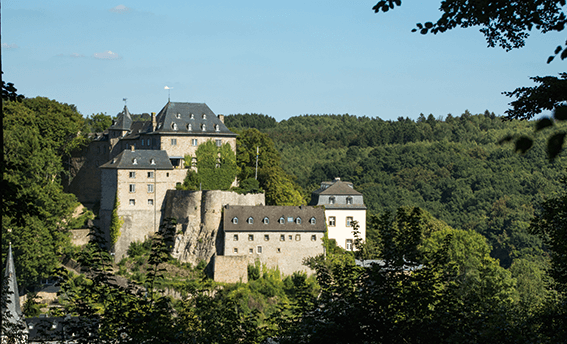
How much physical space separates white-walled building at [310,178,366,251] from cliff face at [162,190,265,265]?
8565 mm

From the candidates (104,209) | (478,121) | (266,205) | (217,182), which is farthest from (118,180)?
(478,121)

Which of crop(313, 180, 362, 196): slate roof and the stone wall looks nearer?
the stone wall

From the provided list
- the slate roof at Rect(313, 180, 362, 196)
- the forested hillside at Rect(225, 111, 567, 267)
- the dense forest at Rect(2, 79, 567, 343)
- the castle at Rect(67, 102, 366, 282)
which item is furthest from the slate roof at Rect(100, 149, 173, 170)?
the forested hillside at Rect(225, 111, 567, 267)

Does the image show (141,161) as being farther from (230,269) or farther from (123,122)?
(230,269)

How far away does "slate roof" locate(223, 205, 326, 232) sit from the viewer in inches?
1820

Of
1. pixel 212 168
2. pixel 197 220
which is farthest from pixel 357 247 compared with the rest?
pixel 212 168

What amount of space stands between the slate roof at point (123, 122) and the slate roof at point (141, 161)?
8.72 meters

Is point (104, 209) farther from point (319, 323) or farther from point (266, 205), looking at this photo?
point (319, 323)

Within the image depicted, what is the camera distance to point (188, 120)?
52.2 m

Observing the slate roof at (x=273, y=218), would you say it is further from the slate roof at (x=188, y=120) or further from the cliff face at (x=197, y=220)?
the slate roof at (x=188, y=120)

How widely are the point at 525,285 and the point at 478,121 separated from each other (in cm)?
9420

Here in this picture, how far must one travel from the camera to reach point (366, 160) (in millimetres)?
110000

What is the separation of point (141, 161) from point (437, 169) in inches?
2778

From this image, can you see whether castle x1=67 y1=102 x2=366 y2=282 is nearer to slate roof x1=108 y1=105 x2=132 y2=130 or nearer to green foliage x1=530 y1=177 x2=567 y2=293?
slate roof x1=108 y1=105 x2=132 y2=130
